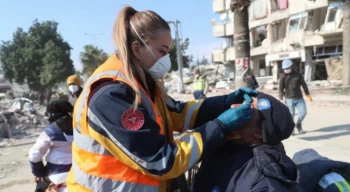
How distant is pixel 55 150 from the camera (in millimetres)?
2852

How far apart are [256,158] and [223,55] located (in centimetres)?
3532

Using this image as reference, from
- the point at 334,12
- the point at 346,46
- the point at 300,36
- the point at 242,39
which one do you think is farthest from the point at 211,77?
the point at 242,39

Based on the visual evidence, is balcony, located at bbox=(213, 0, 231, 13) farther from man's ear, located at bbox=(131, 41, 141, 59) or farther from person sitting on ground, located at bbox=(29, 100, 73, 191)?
man's ear, located at bbox=(131, 41, 141, 59)

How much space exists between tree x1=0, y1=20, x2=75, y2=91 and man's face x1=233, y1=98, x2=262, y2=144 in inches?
1294

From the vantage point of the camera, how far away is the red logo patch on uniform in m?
1.36

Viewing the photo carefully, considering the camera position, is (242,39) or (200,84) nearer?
(242,39)

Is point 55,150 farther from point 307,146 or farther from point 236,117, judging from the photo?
point 307,146

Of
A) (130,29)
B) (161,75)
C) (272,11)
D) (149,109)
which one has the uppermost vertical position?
(272,11)

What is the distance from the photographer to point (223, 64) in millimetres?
38344

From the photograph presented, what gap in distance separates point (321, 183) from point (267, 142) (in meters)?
0.28

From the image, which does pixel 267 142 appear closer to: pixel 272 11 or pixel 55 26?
pixel 272 11

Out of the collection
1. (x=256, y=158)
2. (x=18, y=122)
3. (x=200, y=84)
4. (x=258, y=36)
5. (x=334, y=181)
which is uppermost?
(x=258, y=36)

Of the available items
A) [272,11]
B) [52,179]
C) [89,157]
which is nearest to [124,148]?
[89,157]

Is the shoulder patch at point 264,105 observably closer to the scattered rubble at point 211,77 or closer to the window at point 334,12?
the window at point 334,12
